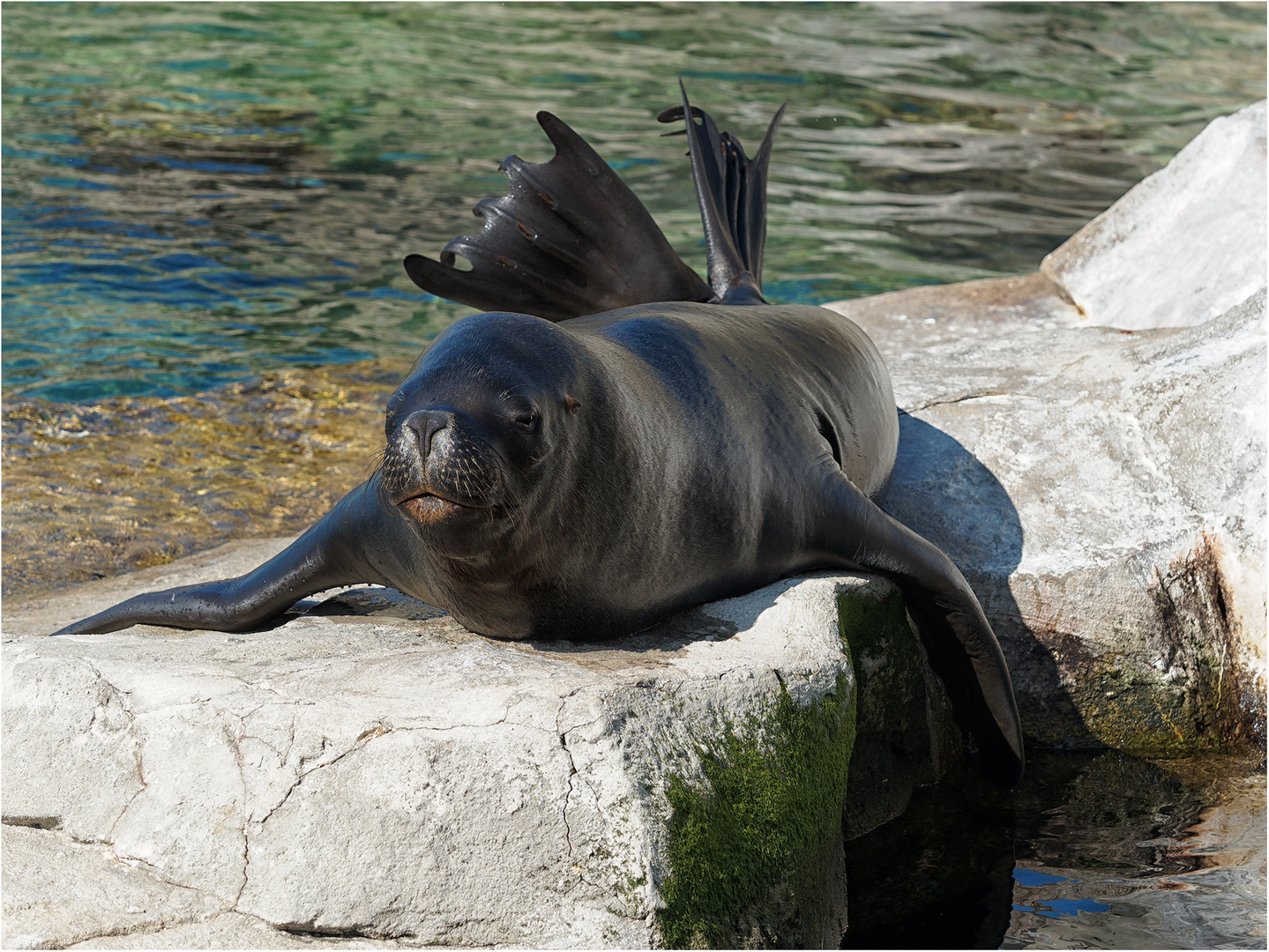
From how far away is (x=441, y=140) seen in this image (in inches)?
510

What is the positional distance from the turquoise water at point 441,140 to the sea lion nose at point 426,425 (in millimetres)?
5418

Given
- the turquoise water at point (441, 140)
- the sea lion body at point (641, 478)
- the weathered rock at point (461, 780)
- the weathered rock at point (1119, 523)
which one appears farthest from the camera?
the turquoise water at point (441, 140)

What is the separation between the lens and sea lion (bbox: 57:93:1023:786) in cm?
294

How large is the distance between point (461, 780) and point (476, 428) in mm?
747

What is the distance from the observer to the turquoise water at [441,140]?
9.13 metres

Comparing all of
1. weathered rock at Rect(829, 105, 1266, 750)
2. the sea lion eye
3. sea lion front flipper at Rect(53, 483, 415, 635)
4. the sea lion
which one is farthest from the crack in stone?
the sea lion eye

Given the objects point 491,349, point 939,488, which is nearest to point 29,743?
point 491,349

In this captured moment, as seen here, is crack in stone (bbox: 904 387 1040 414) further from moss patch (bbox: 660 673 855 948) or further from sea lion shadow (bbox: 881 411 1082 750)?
moss patch (bbox: 660 673 855 948)

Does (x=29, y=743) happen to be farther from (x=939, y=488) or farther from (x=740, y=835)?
(x=939, y=488)

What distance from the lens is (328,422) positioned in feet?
24.3

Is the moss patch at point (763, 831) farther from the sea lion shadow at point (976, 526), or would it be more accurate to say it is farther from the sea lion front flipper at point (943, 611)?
the sea lion shadow at point (976, 526)

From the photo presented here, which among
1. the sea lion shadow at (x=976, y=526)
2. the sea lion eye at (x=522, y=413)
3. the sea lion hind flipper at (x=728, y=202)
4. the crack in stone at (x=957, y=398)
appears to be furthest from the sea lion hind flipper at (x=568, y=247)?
the sea lion eye at (x=522, y=413)

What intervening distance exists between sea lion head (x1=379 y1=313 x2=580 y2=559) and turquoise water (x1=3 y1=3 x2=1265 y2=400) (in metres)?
5.20

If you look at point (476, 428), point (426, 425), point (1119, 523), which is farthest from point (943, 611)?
point (426, 425)
